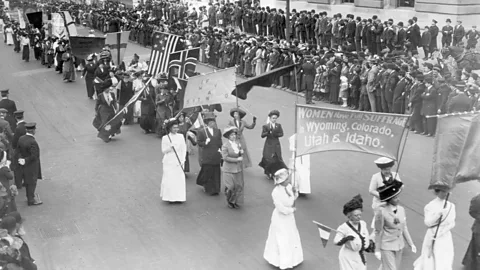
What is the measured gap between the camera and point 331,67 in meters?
19.2

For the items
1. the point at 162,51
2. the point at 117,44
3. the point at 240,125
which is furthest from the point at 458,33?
the point at 240,125

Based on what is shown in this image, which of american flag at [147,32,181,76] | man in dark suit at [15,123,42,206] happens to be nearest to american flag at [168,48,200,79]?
american flag at [147,32,181,76]

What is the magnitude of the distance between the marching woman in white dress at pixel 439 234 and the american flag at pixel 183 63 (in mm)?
10013

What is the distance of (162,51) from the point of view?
18.9 meters

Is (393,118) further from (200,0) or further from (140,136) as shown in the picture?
(200,0)

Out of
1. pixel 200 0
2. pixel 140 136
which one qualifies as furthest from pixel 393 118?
pixel 200 0

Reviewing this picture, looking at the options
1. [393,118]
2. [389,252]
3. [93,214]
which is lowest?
[93,214]

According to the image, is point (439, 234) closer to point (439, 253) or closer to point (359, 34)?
point (439, 253)

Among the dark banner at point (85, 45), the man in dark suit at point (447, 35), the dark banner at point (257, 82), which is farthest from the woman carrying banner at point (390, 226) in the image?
the man in dark suit at point (447, 35)

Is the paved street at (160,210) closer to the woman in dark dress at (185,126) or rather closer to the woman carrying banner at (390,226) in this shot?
the woman in dark dress at (185,126)

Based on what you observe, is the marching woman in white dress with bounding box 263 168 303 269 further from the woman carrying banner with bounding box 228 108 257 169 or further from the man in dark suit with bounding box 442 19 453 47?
the man in dark suit with bounding box 442 19 453 47

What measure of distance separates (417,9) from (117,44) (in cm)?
1314

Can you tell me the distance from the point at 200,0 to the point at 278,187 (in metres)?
36.2

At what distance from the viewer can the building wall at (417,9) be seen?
87.1ft
